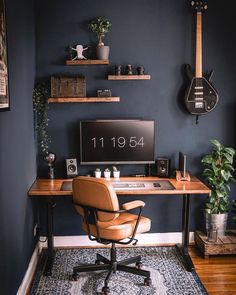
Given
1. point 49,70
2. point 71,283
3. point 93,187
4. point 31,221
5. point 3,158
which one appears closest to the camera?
point 3,158

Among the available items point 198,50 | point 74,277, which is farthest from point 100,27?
point 74,277

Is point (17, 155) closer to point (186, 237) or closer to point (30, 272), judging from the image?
point (30, 272)

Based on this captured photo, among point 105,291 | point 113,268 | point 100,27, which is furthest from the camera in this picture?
point 100,27

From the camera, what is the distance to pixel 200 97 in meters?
3.77

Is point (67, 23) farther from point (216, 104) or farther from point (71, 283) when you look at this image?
point (71, 283)

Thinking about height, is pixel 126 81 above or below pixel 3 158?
above

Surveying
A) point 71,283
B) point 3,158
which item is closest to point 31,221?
point 71,283

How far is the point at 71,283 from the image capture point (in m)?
3.21

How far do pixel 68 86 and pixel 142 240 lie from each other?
5.75 ft

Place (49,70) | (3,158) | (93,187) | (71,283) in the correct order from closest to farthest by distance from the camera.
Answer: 1. (3,158)
2. (93,187)
3. (71,283)
4. (49,70)

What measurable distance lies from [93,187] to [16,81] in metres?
1.00

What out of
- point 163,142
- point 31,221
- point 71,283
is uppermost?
point 163,142

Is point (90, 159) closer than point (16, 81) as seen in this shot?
No

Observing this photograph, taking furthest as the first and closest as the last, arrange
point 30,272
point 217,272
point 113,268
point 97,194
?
point 217,272
point 30,272
point 113,268
point 97,194
